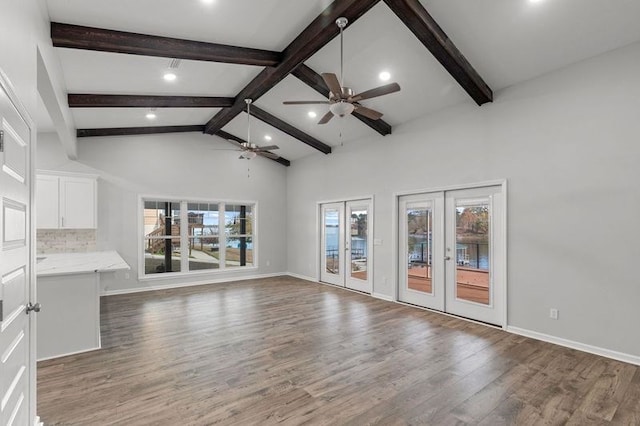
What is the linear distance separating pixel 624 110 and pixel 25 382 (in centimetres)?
573

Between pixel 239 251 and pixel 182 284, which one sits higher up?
pixel 239 251

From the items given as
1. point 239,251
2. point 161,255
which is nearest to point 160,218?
point 161,255

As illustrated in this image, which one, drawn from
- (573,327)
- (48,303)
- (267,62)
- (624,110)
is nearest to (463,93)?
(624,110)

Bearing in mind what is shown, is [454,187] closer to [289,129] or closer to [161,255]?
[289,129]

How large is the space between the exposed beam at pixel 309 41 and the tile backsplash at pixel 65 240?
4.11 metres

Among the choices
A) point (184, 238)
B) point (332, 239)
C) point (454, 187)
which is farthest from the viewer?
point (332, 239)

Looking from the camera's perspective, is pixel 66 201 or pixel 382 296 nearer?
pixel 66 201

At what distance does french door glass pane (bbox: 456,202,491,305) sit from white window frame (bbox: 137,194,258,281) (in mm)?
5302

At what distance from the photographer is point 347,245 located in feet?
24.3

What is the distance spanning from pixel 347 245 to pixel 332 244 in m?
0.58

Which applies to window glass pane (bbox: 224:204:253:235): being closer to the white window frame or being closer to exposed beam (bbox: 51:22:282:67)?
the white window frame

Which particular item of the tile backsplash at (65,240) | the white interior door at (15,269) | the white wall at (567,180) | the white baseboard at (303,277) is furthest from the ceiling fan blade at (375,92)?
the tile backsplash at (65,240)

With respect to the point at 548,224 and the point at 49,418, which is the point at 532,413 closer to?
the point at 548,224

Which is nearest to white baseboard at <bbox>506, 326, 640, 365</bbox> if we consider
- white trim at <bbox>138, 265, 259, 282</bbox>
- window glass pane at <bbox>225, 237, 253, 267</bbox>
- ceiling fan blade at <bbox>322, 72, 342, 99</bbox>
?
ceiling fan blade at <bbox>322, 72, 342, 99</bbox>
